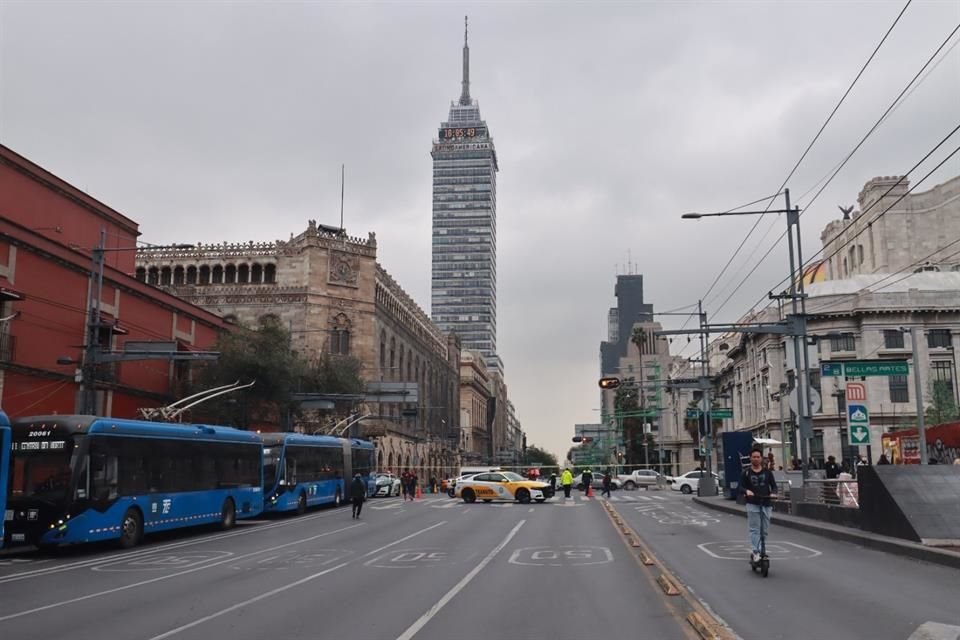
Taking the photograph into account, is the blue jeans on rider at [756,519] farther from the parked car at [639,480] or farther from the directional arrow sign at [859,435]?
the parked car at [639,480]

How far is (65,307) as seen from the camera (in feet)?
115

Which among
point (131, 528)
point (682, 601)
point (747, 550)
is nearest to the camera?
point (682, 601)

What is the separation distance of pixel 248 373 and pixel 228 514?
65.7 ft

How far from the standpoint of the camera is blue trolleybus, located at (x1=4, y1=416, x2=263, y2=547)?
60.7 ft

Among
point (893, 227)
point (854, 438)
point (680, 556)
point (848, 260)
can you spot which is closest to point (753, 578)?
point (680, 556)

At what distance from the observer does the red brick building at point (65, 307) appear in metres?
31.9

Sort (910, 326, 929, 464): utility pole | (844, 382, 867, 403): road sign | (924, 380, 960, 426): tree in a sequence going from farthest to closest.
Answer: (924, 380, 960, 426): tree, (844, 382, 867, 403): road sign, (910, 326, 929, 464): utility pole

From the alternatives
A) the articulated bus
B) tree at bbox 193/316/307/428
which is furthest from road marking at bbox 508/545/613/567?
tree at bbox 193/316/307/428

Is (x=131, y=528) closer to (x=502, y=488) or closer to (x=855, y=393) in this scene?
(x=855, y=393)

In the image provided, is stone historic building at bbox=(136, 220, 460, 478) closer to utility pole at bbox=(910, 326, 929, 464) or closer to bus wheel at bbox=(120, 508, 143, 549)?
bus wheel at bbox=(120, 508, 143, 549)

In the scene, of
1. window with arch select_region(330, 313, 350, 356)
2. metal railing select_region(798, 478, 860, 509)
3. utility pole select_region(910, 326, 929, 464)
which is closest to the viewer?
utility pole select_region(910, 326, 929, 464)

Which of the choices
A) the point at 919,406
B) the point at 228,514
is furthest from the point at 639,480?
the point at 919,406

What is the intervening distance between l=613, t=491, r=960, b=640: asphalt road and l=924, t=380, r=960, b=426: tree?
41.5 m

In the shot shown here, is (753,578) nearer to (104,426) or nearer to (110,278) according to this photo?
(104,426)
